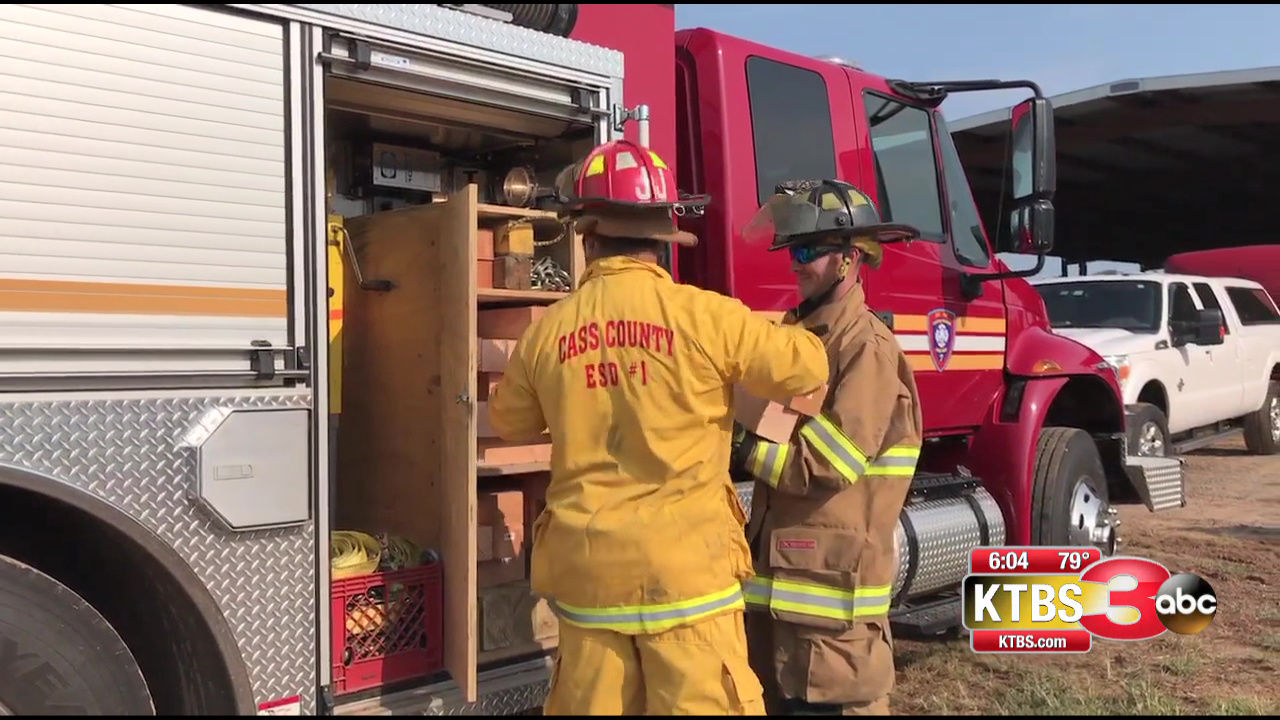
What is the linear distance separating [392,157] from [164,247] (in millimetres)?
1409

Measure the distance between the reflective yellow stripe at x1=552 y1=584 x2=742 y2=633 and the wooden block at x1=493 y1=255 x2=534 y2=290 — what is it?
1.35 m

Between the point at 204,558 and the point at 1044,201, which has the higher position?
the point at 1044,201

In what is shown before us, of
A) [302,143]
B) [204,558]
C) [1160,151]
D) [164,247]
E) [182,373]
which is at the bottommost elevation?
[204,558]

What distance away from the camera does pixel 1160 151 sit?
13.6 metres

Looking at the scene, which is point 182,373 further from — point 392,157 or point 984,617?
point 984,617

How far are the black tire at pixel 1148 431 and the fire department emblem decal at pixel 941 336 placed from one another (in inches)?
184

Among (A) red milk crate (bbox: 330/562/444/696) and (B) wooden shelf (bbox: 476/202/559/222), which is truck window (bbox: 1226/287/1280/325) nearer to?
(B) wooden shelf (bbox: 476/202/559/222)

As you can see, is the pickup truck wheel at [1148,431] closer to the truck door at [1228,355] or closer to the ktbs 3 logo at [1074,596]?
the truck door at [1228,355]

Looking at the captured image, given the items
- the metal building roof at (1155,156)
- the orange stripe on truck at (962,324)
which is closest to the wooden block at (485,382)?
the orange stripe on truck at (962,324)

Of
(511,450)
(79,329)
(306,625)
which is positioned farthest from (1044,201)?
(79,329)

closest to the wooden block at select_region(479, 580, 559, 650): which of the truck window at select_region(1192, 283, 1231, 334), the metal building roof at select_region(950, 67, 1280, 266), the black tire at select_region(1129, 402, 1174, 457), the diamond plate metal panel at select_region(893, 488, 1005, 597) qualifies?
the diamond plate metal panel at select_region(893, 488, 1005, 597)

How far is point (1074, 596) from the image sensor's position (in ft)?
14.6

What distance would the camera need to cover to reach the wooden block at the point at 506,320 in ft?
11.4

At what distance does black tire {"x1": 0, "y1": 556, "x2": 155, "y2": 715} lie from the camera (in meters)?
2.41
